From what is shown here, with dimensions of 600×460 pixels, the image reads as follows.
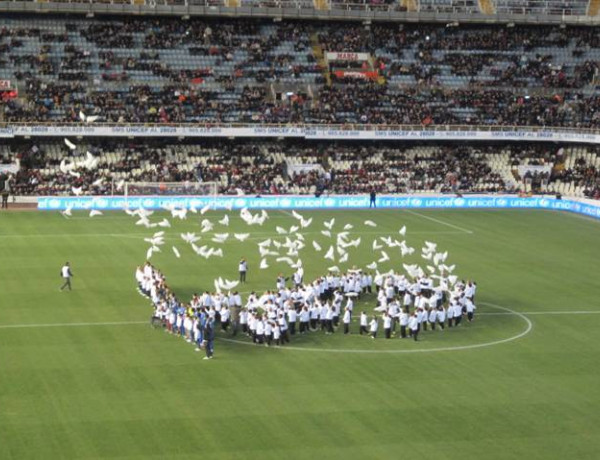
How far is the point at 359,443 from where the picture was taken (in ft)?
71.7

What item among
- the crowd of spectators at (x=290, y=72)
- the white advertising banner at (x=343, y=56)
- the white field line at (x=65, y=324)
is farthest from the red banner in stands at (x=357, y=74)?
the white field line at (x=65, y=324)

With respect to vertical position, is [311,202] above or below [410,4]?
below

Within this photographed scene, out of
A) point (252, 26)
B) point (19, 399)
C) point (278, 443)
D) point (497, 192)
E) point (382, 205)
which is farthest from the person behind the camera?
point (252, 26)

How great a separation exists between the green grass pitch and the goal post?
52.6 feet

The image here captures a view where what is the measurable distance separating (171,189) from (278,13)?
18.2m

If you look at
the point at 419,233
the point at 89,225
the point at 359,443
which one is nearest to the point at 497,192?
the point at 419,233

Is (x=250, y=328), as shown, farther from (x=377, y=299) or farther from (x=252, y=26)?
(x=252, y=26)

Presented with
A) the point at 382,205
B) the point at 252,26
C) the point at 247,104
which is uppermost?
the point at 252,26

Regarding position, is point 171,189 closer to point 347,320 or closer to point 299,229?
point 299,229

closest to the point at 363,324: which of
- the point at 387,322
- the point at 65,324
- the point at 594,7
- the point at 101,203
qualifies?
the point at 387,322

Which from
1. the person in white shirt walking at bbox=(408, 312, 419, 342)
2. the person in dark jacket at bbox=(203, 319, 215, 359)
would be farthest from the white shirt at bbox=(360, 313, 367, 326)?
the person in dark jacket at bbox=(203, 319, 215, 359)

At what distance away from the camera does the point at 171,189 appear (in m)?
59.2

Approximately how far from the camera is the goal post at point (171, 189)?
58344 mm

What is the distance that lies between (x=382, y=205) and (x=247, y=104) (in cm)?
1192
